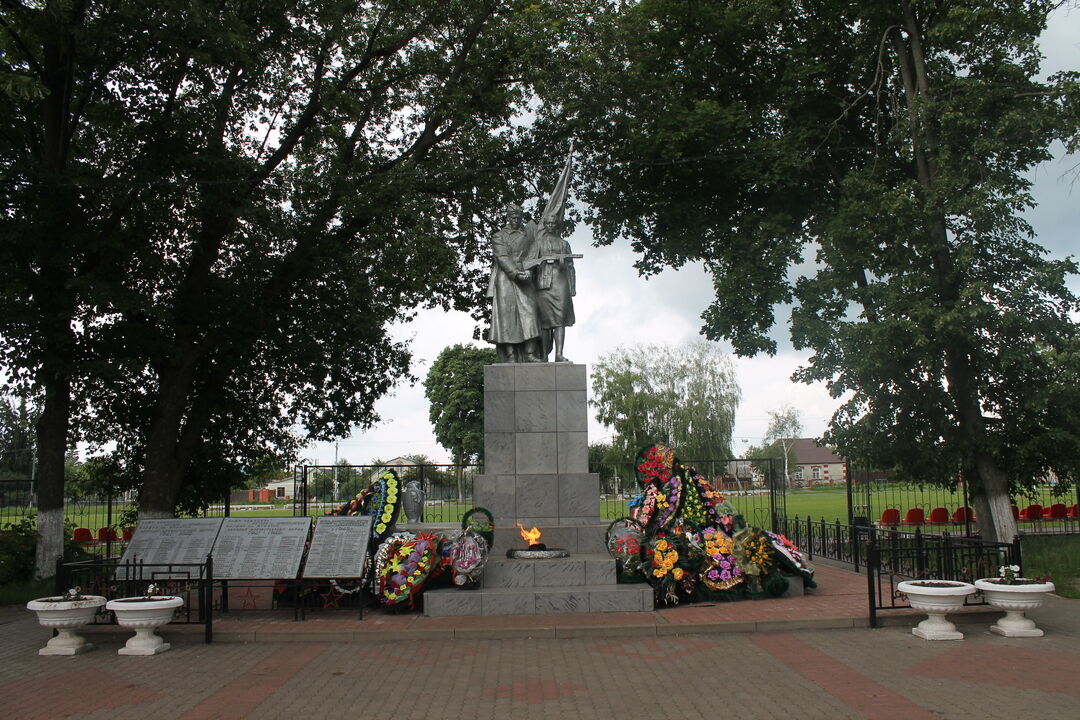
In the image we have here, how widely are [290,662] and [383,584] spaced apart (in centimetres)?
199

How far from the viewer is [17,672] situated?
7.89 meters

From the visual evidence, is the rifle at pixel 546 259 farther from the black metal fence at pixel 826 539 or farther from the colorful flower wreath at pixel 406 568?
the black metal fence at pixel 826 539

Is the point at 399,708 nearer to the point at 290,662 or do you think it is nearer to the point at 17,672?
the point at 290,662

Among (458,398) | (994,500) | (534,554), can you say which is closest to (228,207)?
(534,554)

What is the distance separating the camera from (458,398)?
47688 millimetres

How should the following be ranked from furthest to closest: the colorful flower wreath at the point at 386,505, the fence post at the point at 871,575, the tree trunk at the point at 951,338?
the tree trunk at the point at 951,338
the colorful flower wreath at the point at 386,505
the fence post at the point at 871,575

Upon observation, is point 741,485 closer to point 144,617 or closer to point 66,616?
point 144,617

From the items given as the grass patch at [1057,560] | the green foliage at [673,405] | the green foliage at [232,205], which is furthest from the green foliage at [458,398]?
the grass patch at [1057,560]

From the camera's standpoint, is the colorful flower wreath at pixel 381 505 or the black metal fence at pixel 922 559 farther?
the colorful flower wreath at pixel 381 505

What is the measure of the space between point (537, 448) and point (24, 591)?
337 inches

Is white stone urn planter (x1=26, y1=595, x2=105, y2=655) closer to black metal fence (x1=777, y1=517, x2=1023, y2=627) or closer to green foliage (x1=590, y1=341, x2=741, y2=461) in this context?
black metal fence (x1=777, y1=517, x2=1023, y2=627)

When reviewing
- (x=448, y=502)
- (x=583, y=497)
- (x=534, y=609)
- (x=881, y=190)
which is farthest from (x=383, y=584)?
(x=881, y=190)

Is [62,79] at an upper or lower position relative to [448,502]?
upper

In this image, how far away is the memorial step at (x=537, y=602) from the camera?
9.66 meters
